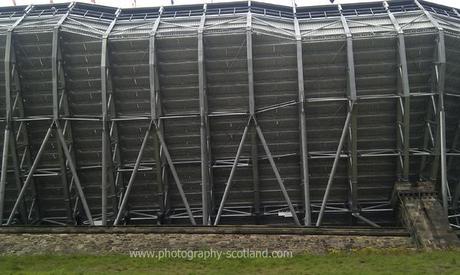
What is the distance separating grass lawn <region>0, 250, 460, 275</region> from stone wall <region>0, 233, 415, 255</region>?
0.45 meters

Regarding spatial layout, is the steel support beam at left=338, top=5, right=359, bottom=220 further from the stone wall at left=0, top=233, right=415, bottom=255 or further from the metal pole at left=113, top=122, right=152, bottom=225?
the metal pole at left=113, top=122, right=152, bottom=225

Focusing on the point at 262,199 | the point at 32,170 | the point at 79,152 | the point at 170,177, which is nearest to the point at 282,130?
the point at 262,199

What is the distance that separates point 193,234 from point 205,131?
557 centimetres

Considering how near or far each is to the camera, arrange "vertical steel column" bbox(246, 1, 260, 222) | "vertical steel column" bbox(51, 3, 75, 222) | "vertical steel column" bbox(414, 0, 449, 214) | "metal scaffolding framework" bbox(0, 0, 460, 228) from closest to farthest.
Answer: "vertical steel column" bbox(414, 0, 449, 214) < "vertical steel column" bbox(51, 3, 75, 222) < "vertical steel column" bbox(246, 1, 260, 222) < "metal scaffolding framework" bbox(0, 0, 460, 228)

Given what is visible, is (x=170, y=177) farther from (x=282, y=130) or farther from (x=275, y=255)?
(x=275, y=255)

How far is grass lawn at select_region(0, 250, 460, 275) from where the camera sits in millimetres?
14406

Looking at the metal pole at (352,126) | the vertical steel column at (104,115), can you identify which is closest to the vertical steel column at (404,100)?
the metal pole at (352,126)

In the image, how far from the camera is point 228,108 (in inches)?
902

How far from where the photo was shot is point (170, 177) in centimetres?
2377

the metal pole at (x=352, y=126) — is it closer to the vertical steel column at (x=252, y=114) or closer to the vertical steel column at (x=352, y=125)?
the vertical steel column at (x=352, y=125)

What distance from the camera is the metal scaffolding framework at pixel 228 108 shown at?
21438mm

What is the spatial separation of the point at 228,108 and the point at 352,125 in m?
5.62

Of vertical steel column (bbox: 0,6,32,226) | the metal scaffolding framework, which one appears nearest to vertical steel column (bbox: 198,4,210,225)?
the metal scaffolding framework

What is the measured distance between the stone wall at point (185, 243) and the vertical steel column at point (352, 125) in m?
4.84
